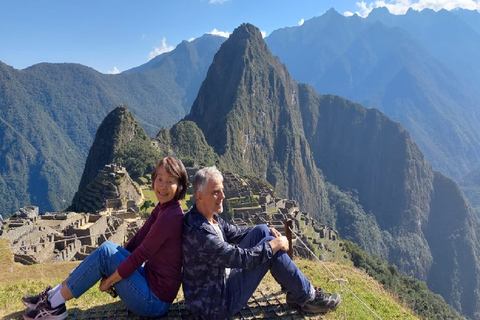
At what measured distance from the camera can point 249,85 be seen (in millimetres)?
115312

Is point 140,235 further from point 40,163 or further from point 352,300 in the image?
point 40,163

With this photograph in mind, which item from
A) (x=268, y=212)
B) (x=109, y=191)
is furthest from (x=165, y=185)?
(x=109, y=191)

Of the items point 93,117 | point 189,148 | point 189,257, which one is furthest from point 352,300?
point 93,117

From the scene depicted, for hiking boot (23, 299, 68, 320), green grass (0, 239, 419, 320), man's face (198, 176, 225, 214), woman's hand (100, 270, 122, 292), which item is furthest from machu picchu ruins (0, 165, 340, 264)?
hiking boot (23, 299, 68, 320)

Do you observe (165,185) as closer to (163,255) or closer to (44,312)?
(163,255)

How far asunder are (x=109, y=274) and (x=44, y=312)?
775 millimetres

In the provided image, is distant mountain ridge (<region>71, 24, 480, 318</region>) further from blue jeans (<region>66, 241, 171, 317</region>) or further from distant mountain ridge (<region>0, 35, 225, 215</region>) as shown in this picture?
blue jeans (<region>66, 241, 171, 317</region>)

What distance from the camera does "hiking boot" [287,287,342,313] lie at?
4320 millimetres

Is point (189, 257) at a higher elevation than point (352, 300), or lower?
higher

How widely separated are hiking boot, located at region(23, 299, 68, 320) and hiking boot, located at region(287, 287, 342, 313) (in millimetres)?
2608

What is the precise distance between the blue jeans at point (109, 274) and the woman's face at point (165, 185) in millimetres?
761

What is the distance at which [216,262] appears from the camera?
3.55 metres

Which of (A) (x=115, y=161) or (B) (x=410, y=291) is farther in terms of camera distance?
(A) (x=115, y=161)

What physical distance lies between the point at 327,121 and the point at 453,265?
8381 centimetres
